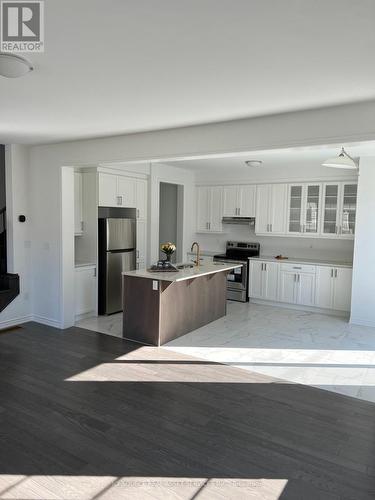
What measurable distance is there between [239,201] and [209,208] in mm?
755

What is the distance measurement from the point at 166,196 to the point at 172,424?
616 centimetres

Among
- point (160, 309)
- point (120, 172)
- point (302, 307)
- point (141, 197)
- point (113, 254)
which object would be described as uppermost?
point (120, 172)

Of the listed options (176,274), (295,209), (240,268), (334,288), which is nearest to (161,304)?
(176,274)

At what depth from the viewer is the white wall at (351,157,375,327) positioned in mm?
5863

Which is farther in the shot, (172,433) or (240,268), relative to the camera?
(240,268)

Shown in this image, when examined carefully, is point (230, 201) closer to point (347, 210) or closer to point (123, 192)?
point (347, 210)

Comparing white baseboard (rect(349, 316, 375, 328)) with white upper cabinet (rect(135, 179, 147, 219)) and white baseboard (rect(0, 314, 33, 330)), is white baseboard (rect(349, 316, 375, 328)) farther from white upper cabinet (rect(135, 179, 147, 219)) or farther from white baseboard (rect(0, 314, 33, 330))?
white baseboard (rect(0, 314, 33, 330))

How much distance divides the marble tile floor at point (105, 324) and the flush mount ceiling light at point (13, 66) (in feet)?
12.0

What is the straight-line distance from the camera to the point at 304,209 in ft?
23.4

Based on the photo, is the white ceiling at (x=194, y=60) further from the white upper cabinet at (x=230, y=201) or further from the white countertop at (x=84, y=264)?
the white upper cabinet at (x=230, y=201)

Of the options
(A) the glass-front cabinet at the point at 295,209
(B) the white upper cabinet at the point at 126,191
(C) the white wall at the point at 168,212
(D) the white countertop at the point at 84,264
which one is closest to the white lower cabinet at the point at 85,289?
(D) the white countertop at the point at 84,264

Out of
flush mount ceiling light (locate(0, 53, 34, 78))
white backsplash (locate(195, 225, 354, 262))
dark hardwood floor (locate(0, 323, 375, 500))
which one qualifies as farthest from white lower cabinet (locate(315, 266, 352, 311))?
flush mount ceiling light (locate(0, 53, 34, 78))

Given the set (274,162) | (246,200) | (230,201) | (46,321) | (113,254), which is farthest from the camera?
(230,201)

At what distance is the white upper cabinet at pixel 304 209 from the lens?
7.01 m
